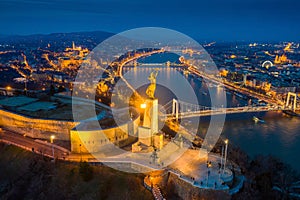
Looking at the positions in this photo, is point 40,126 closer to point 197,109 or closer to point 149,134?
point 149,134

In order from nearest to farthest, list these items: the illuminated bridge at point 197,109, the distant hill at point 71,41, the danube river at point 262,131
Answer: the danube river at point 262,131 < the illuminated bridge at point 197,109 < the distant hill at point 71,41

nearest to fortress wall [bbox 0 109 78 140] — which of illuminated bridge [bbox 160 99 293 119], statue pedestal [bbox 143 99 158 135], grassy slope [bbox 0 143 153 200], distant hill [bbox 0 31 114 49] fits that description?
grassy slope [bbox 0 143 153 200]

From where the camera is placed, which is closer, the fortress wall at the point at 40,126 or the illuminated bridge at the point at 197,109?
the fortress wall at the point at 40,126

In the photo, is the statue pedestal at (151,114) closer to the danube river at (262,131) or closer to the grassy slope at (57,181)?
the grassy slope at (57,181)

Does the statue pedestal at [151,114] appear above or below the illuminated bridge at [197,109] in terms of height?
above

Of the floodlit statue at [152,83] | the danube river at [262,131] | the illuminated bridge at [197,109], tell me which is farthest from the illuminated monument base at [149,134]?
the illuminated bridge at [197,109]

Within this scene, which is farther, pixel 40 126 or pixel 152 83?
pixel 40 126

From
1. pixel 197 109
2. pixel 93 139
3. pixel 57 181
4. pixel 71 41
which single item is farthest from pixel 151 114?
pixel 71 41

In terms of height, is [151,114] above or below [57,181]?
above
